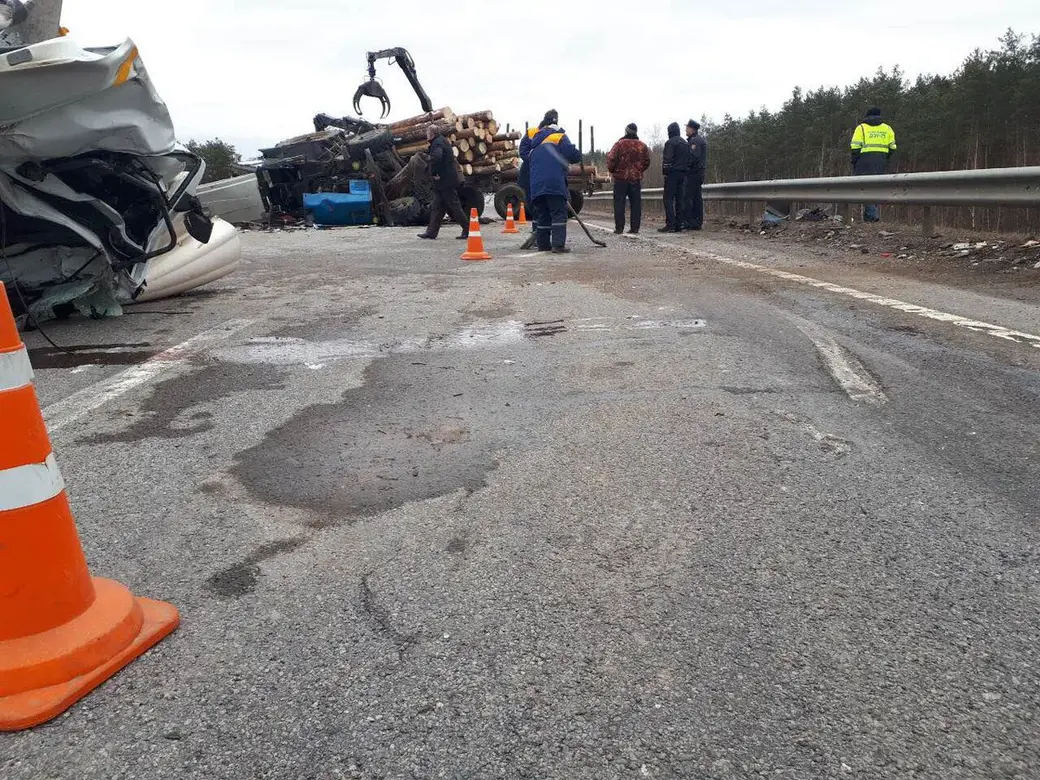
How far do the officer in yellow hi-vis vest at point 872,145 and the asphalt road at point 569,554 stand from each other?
30.4 feet

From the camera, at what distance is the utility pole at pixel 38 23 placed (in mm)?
5082

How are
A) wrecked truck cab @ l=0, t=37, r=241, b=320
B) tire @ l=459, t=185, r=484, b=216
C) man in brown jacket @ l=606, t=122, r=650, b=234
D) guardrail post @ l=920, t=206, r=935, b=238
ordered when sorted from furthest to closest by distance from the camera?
tire @ l=459, t=185, r=484, b=216 < man in brown jacket @ l=606, t=122, r=650, b=234 < guardrail post @ l=920, t=206, r=935, b=238 < wrecked truck cab @ l=0, t=37, r=241, b=320

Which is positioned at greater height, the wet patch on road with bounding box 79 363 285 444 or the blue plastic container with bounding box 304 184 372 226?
the blue plastic container with bounding box 304 184 372 226

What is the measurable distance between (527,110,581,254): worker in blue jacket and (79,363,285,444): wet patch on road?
7.20m

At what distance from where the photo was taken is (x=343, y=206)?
733 inches

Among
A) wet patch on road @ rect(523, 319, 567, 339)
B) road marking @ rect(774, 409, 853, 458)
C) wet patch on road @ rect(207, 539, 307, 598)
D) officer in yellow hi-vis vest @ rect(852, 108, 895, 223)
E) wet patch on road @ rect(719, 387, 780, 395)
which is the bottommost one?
road marking @ rect(774, 409, 853, 458)

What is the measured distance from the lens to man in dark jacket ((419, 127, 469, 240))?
13141 mm

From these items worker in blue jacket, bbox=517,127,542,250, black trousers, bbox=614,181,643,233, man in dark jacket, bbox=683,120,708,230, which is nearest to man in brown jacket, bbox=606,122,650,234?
black trousers, bbox=614,181,643,233

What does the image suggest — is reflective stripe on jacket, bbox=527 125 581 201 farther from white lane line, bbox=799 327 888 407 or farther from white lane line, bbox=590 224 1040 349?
white lane line, bbox=799 327 888 407

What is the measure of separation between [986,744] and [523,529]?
1.30m

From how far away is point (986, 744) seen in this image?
1.54 meters

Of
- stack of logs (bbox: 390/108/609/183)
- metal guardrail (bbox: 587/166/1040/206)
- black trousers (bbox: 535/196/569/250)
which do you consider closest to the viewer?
metal guardrail (bbox: 587/166/1040/206)

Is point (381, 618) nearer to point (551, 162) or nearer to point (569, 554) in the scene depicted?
point (569, 554)

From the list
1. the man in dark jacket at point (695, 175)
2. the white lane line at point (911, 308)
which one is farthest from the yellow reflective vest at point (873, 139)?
the white lane line at point (911, 308)
